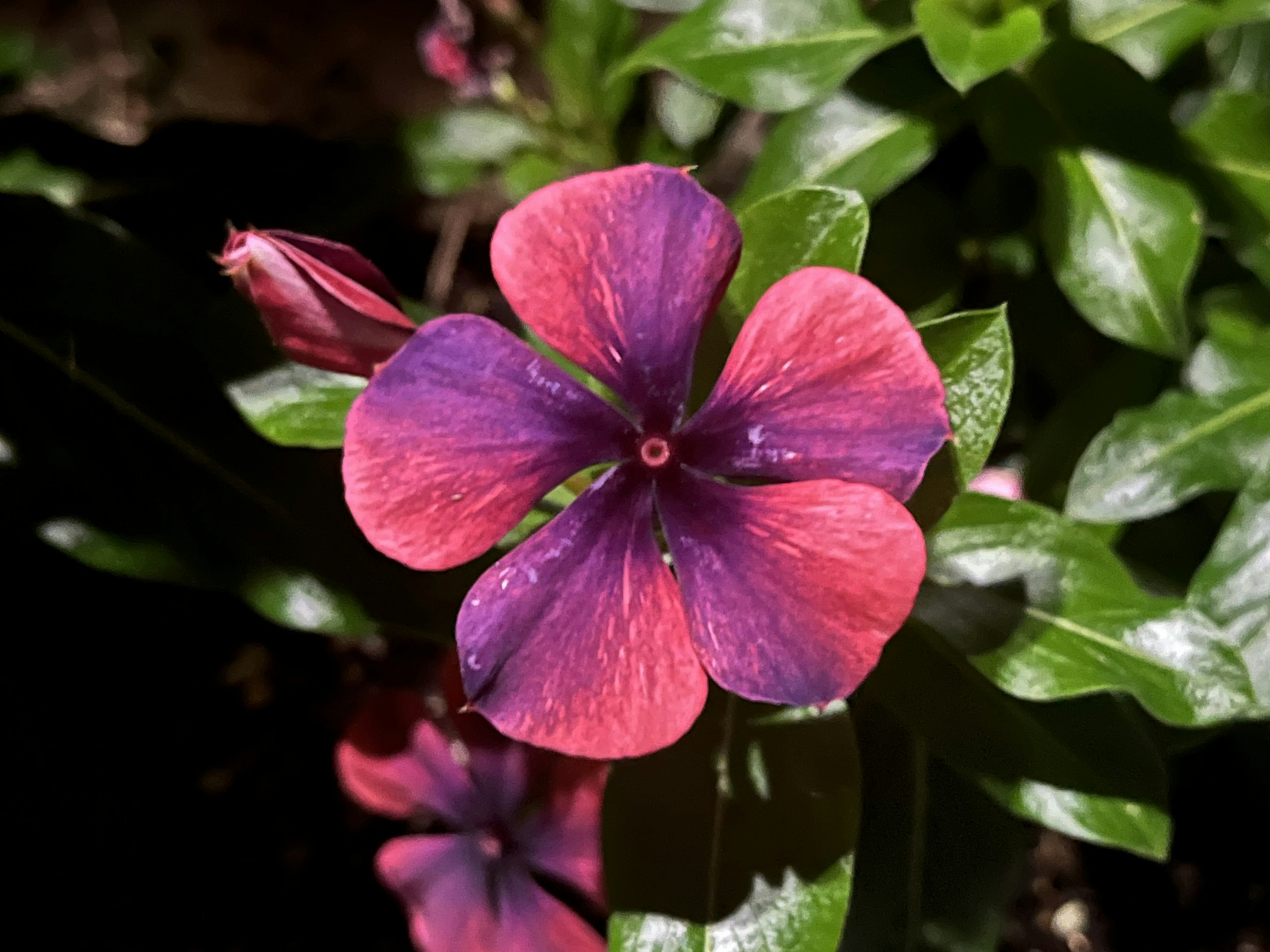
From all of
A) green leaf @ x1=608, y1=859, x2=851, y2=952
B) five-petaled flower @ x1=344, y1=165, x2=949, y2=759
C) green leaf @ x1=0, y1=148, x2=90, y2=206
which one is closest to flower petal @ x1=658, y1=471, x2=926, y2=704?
five-petaled flower @ x1=344, y1=165, x2=949, y2=759

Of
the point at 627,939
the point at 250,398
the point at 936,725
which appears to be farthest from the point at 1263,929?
the point at 250,398

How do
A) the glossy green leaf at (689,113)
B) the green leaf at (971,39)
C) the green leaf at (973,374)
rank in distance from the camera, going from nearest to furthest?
the green leaf at (973,374) → the green leaf at (971,39) → the glossy green leaf at (689,113)

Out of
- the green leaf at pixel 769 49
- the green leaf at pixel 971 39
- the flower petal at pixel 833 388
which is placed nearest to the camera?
the flower petal at pixel 833 388

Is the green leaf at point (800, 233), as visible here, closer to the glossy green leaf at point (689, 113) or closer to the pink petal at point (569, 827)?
the pink petal at point (569, 827)

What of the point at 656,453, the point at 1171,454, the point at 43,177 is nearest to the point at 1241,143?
the point at 1171,454

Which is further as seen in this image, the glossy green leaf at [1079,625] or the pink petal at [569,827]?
the pink petal at [569,827]

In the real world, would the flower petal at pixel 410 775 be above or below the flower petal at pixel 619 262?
below

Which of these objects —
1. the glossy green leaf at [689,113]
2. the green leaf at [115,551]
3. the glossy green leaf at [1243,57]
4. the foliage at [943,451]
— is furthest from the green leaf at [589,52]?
the green leaf at [115,551]
